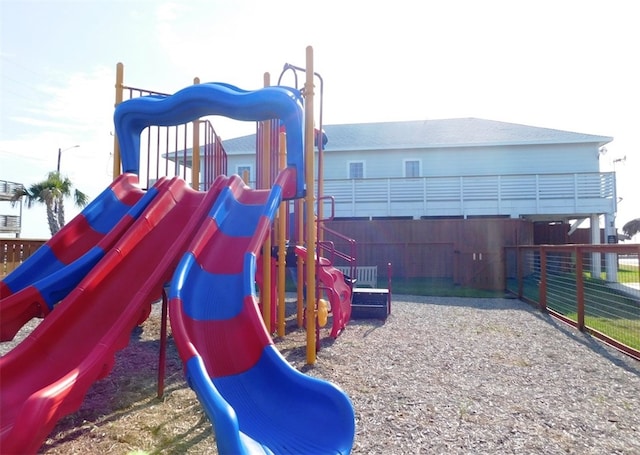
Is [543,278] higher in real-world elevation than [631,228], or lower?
lower

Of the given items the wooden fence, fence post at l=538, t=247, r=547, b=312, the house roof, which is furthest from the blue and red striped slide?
the house roof

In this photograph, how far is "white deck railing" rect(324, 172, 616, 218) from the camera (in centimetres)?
1719

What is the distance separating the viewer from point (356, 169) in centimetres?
2156

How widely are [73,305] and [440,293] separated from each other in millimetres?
11151

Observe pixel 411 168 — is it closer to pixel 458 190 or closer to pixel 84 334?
pixel 458 190

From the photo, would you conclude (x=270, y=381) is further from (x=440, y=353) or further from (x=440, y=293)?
(x=440, y=293)

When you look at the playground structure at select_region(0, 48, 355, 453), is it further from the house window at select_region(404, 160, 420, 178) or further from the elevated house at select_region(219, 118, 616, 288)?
the house window at select_region(404, 160, 420, 178)

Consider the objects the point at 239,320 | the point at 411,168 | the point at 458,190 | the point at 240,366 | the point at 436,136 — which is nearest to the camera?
the point at 240,366

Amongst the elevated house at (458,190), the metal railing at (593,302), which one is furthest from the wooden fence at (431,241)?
the metal railing at (593,302)

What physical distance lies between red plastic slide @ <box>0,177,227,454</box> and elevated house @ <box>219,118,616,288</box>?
12.2m

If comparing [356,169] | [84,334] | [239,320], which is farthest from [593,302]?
[356,169]

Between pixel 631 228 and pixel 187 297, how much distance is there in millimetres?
73655

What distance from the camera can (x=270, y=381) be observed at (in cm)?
312

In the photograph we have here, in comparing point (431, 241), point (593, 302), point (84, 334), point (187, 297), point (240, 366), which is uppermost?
point (431, 241)
